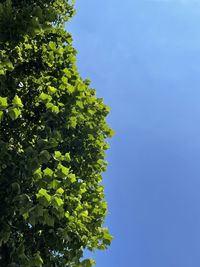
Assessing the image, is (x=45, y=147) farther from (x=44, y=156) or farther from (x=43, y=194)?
(x=43, y=194)

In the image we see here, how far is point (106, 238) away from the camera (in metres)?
15.7

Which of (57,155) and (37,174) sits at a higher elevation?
(57,155)

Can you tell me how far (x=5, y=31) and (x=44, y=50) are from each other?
A: 17.2 ft

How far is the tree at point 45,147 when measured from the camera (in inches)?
467

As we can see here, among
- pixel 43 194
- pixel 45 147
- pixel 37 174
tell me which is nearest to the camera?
pixel 43 194

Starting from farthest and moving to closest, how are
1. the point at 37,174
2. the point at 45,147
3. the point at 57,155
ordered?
the point at 57,155, the point at 45,147, the point at 37,174

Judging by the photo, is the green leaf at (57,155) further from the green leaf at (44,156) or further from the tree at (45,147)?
the green leaf at (44,156)

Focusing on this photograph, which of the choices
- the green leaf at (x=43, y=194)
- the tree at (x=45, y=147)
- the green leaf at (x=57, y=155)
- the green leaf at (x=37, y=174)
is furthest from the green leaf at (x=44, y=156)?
the green leaf at (x=43, y=194)

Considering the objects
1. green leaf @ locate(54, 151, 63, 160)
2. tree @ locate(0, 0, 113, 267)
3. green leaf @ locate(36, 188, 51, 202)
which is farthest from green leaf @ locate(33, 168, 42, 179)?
green leaf @ locate(54, 151, 63, 160)

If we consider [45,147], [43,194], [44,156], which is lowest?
[43,194]

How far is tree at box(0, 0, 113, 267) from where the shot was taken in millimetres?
11874

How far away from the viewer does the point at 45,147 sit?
12336 millimetres

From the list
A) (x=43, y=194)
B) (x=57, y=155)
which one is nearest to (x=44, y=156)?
(x=57, y=155)

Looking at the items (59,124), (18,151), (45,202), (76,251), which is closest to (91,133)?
(59,124)
